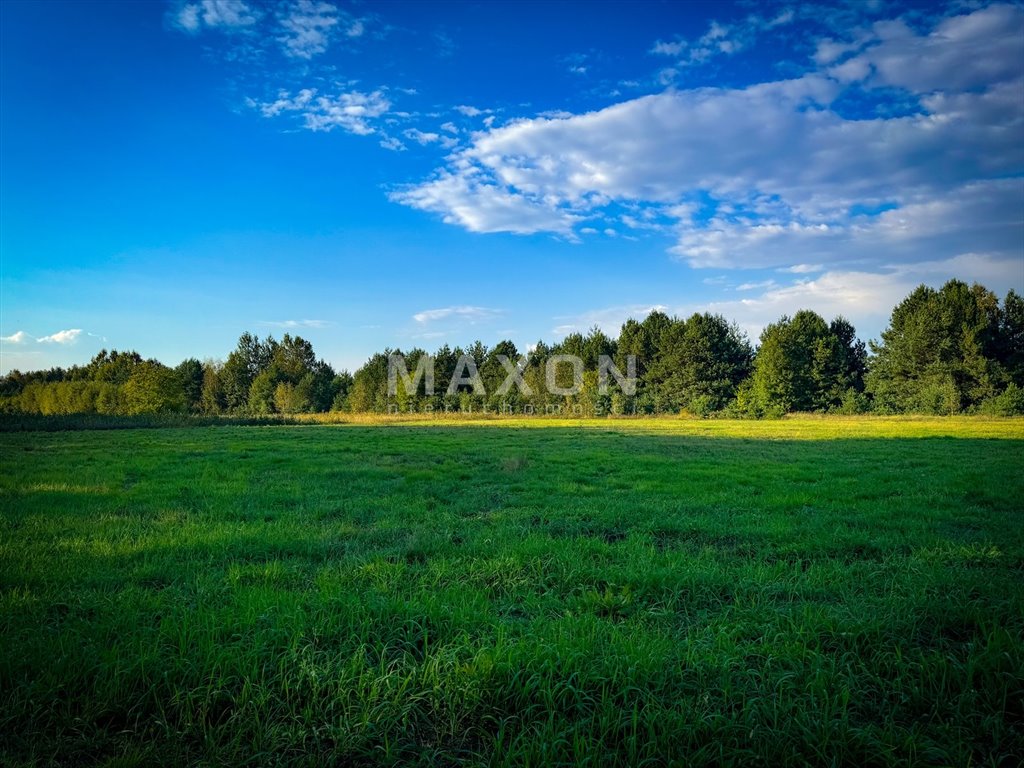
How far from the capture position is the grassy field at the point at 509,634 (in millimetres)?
2932

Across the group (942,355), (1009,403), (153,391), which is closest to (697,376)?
(942,355)

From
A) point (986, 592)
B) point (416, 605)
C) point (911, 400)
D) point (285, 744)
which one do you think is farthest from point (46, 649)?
point (911, 400)

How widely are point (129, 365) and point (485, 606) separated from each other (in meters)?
110

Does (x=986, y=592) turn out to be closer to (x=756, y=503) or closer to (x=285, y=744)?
(x=756, y=503)

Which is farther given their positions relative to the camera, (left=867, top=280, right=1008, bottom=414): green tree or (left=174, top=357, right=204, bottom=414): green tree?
(left=174, top=357, right=204, bottom=414): green tree

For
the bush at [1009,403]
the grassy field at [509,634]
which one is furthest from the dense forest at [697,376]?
the grassy field at [509,634]

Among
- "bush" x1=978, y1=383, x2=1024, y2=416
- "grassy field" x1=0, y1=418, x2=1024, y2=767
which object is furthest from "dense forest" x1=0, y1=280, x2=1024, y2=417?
"grassy field" x1=0, y1=418, x2=1024, y2=767

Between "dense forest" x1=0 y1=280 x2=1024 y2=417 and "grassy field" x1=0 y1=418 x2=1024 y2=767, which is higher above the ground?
"dense forest" x1=0 y1=280 x2=1024 y2=417

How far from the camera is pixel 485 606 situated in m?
4.58

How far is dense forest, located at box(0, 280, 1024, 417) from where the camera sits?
2039 inches

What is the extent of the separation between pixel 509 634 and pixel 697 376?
2659 inches

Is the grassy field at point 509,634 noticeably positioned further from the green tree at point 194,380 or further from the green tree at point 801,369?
the green tree at point 194,380

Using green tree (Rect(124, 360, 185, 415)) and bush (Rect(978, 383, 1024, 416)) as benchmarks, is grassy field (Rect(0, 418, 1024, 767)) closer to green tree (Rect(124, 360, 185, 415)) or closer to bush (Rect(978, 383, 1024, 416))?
bush (Rect(978, 383, 1024, 416))

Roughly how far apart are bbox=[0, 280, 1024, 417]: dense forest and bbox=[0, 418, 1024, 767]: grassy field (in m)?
54.4
